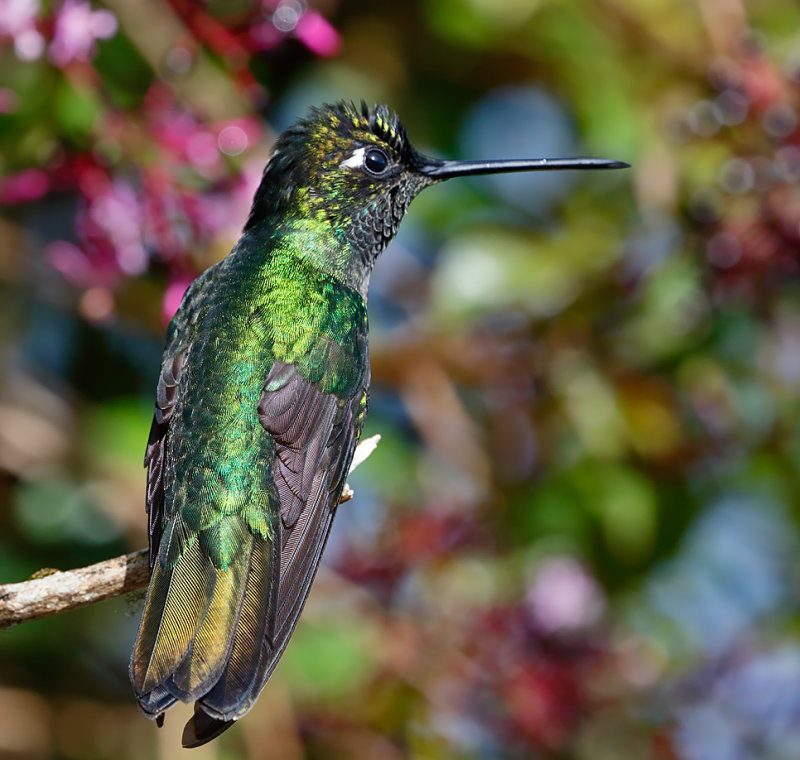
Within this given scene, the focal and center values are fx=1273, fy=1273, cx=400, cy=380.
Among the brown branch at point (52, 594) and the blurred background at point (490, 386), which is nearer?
the brown branch at point (52, 594)

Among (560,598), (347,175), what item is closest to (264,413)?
(347,175)

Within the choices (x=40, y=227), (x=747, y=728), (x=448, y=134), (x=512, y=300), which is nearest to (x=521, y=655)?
(x=747, y=728)

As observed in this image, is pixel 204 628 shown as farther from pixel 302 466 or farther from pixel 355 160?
pixel 355 160

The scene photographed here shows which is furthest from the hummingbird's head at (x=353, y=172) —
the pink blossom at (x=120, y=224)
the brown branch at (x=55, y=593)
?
the brown branch at (x=55, y=593)

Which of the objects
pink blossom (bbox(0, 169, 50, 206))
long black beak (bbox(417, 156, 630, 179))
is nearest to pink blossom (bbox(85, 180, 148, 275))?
pink blossom (bbox(0, 169, 50, 206))

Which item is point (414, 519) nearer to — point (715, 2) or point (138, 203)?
point (138, 203)

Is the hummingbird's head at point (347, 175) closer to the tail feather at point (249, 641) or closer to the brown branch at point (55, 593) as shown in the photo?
the tail feather at point (249, 641)
